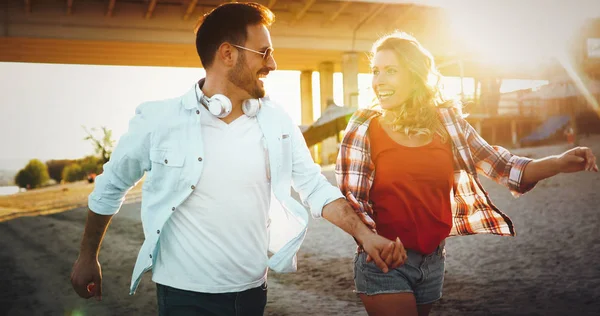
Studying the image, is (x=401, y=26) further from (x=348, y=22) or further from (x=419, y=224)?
(x=419, y=224)

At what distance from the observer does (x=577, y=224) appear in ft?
27.9

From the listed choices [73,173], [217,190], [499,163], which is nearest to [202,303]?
[217,190]

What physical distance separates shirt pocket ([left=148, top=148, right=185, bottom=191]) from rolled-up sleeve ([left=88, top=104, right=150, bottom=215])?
0.15 ft

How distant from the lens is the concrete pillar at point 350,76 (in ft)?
69.9

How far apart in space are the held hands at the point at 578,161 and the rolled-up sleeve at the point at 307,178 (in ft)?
3.80

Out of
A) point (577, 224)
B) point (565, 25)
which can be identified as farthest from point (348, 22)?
point (577, 224)

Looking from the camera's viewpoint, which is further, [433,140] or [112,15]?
[112,15]

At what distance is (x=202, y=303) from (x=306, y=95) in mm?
24694

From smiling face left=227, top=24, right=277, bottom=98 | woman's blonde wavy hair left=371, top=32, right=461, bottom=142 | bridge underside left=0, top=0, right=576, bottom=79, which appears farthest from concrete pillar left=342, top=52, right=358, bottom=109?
smiling face left=227, top=24, right=277, bottom=98

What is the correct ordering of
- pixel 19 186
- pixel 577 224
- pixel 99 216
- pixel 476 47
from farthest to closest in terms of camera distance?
pixel 19 186
pixel 476 47
pixel 577 224
pixel 99 216

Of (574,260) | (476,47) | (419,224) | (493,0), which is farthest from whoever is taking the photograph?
(476,47)

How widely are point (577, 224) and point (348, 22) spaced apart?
13.7 meters

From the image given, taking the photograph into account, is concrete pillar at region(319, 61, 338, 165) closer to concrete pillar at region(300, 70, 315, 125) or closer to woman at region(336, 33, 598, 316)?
concrete pillar at region(300, 70, 315, 125)

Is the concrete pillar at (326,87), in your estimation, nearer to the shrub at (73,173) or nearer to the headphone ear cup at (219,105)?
the shrub at (73,173)
